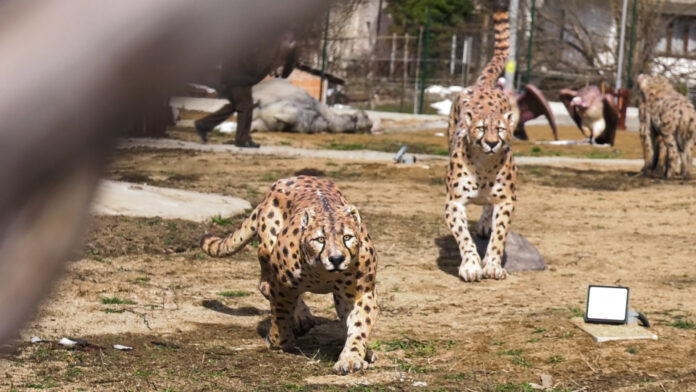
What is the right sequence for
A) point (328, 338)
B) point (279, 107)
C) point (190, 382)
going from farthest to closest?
point (279, 107) < point (328, 338) < point (190, 382)

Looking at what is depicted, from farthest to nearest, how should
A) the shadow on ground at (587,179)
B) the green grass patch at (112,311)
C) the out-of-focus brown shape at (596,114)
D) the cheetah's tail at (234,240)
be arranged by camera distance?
the out-of-focus brown shape at (596,114) → the shadow on ground at (587,179) → the green grass patch at (112,311) → the cheetah's tail at (234,240)

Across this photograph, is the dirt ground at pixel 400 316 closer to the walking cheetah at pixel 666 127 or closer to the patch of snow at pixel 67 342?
the patch of snow at pixel 67 342

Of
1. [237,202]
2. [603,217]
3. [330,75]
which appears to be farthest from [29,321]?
[330,75]

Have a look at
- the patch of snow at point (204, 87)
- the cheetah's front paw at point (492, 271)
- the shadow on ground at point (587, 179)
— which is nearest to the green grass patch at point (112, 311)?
the cheetah's front paw at point (492, 271)

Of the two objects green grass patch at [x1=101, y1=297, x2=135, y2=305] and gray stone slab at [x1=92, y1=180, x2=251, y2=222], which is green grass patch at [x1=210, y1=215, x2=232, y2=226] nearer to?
gray stone slab at [x1=92, y1=180, x2=251, y2=222]

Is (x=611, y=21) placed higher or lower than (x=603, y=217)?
higher

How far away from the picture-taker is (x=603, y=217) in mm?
11039

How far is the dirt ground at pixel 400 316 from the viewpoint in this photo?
196 inches

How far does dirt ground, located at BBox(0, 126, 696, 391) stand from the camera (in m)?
4.97

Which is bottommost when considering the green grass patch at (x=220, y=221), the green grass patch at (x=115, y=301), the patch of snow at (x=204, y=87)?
the green grass patch at (x=115, y=301)

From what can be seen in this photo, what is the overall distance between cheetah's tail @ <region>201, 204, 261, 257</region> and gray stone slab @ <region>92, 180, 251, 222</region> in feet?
7.75

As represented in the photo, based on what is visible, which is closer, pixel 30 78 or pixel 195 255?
pixel 30 78

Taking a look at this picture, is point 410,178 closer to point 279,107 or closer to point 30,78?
point 279,107

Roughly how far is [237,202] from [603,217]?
3591mm
